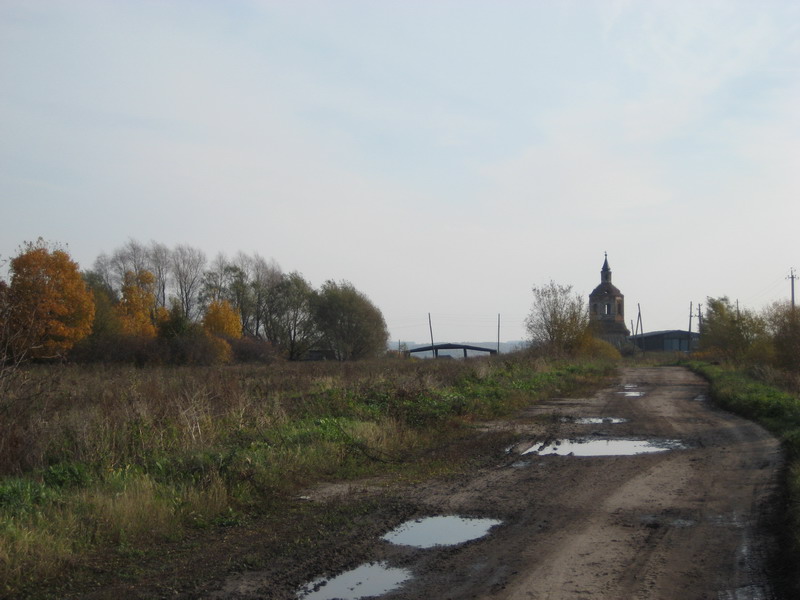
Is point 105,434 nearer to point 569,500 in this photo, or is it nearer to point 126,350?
point 569,500

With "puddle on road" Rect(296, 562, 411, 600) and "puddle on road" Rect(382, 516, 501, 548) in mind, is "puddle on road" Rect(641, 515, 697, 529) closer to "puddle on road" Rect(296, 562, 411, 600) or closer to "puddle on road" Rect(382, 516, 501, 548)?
"puddle on road" Rect(382, 516, 501, 548)

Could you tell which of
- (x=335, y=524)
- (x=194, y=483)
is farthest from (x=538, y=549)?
(x=194, y=483)

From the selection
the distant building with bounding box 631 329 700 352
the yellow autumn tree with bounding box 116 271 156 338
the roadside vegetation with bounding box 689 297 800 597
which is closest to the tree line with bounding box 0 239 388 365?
the yellow autumn tree with bounding box 116 271 156 338

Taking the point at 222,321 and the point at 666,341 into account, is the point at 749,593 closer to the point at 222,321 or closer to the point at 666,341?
the point at 222,321

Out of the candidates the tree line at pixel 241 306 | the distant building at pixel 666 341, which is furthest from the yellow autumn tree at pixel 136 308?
the distant building at pixel 666 341

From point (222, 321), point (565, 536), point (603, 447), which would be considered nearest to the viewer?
point (565, 536)

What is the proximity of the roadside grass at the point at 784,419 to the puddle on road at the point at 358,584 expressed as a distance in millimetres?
3200

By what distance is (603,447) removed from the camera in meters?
13.2

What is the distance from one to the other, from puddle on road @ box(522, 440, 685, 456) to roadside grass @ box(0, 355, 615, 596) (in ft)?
6.92

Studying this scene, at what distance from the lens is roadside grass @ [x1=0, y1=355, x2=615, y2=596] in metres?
6.95

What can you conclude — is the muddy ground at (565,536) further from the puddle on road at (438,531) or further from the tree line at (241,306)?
the tree line at (241,306)

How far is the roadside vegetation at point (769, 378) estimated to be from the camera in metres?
7.32

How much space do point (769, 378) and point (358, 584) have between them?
25852 mm

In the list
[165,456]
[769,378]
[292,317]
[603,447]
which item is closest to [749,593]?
[165,456]
